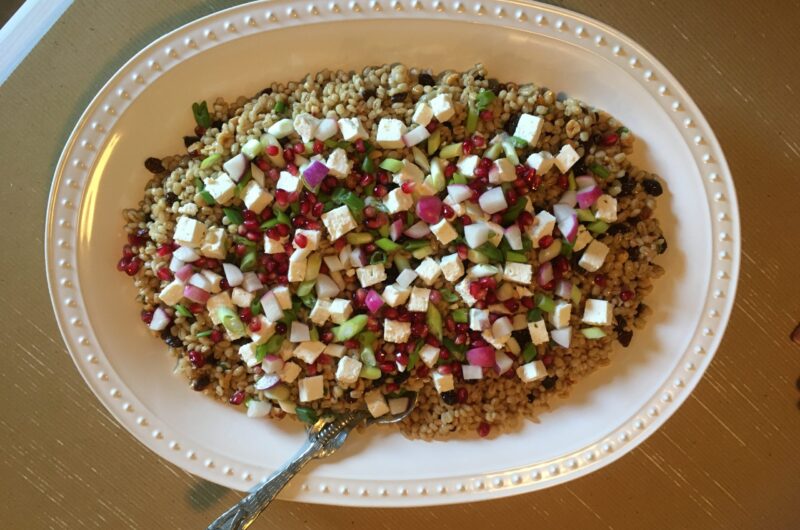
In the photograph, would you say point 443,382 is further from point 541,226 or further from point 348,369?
point 541,226

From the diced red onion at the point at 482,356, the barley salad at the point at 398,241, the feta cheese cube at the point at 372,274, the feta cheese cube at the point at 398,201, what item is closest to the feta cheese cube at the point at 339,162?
the barley salad at the point at 398,241

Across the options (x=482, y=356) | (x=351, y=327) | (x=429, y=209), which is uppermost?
(x=429, y=209)

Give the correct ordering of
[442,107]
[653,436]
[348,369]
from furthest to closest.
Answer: [653,436]
[348,369]
[442,107]

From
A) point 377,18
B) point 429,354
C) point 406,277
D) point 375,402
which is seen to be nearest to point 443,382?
point 429,354

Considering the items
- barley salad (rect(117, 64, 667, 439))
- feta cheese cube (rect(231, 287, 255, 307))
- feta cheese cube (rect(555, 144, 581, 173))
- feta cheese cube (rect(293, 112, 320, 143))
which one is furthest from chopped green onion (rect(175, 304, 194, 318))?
feta cheese cube (rect(555, 144, 581, 173))

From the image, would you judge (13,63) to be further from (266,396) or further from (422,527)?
(422,527)

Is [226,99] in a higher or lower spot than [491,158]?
lower

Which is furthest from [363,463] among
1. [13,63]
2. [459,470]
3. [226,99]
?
[13,63]

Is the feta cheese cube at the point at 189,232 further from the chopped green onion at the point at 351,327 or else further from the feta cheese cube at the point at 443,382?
the feta cheese cube at the point at 443,382
